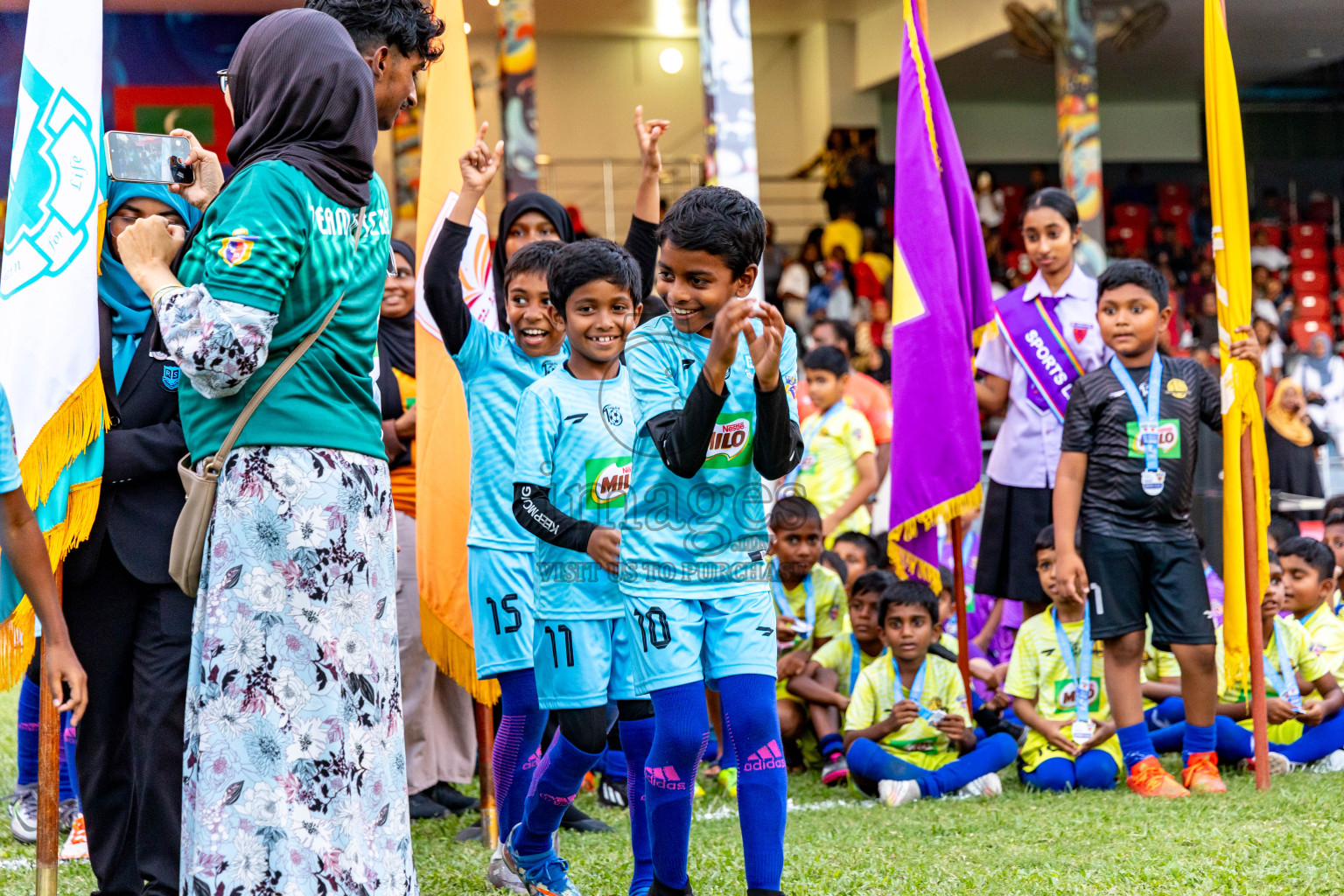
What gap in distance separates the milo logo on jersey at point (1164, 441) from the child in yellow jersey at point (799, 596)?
4.60 feet

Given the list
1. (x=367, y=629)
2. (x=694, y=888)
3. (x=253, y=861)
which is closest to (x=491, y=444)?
(x=694, y=888)

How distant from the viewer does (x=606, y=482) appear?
3.81 metres

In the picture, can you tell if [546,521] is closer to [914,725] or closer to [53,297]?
[53,297]

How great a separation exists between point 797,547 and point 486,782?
182cm

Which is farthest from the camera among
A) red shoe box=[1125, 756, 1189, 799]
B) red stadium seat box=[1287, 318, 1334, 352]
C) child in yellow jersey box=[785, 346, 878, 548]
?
red stadium seat box=[1287, 318, 1334, 352]

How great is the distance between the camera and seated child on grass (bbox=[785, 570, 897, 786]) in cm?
552

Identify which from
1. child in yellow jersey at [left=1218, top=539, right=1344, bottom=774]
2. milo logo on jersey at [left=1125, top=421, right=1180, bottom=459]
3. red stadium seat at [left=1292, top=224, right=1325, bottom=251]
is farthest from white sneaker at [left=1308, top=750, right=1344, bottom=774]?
red stadium seat at [left=1292, top=224, right=1325, bottom=251]

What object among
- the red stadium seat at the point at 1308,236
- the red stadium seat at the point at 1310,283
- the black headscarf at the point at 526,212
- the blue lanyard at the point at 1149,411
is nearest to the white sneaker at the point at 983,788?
the blue lanyard at the point at 1149,411

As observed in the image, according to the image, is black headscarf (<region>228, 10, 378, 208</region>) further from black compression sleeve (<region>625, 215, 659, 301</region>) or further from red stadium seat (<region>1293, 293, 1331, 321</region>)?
red stadium seat (<region>1293, 293, 1331, 321</region>)

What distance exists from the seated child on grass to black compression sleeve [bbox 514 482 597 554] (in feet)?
7.02

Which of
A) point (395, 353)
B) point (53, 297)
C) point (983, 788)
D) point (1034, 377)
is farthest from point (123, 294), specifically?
point (1034, 377)


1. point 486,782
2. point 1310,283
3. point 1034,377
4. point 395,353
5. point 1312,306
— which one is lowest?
point 486,782

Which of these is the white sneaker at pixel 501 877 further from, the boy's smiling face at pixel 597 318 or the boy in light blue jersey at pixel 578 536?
the boy's smiling face at pixel 597 318

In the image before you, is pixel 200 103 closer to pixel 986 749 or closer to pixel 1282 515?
pixel 1282 515
